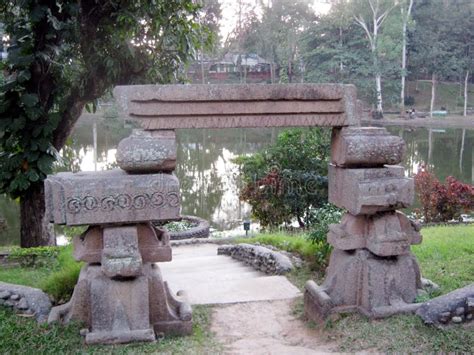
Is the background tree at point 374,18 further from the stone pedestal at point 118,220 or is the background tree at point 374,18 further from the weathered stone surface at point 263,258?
the stone pedestal at point 118,220

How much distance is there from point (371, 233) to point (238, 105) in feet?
4.93

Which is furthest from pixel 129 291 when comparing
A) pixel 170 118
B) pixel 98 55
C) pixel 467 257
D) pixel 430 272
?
pixel 98 55

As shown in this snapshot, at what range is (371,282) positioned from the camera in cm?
412

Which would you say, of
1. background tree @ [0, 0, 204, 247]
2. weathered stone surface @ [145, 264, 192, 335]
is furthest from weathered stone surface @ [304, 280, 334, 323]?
background tree @ [0, 0, 204, 247]

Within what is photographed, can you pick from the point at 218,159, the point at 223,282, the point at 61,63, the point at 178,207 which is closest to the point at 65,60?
the point at 61,63

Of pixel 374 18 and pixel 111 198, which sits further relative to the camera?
pixel 374 18

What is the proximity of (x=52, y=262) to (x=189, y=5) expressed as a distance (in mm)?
3878

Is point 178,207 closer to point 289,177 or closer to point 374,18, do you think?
point 289,177

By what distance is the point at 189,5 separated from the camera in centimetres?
712

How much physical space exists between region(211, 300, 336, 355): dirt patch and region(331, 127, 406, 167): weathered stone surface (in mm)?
1464

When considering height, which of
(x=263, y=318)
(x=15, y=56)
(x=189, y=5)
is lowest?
(x=263, y=318)

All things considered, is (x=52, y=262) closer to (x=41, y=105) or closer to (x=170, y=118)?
(x=41, y=105)

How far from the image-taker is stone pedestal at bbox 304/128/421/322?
407 cm

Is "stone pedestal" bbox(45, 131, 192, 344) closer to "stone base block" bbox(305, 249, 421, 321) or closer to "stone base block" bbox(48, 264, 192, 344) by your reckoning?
"stone base block" bbox(48, 264, 192, 344)
